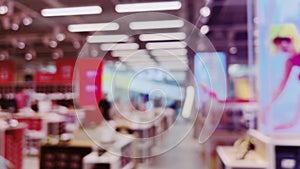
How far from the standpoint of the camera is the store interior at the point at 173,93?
87.7 inches

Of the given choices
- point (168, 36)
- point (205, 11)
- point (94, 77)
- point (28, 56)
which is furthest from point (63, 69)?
point (168, 36)

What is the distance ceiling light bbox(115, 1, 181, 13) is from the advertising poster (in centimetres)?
268

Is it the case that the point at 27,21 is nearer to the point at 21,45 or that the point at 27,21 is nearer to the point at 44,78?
the point at 44,78

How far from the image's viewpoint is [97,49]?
2527 mm

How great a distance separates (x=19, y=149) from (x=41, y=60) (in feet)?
29.4

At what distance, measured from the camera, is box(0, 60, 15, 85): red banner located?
1038 centimetres

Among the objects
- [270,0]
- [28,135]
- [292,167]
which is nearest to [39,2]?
[28,135]

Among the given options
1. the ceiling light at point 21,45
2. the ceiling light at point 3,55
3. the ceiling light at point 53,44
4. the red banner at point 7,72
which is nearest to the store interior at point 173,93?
the ceiling light at point 53,44

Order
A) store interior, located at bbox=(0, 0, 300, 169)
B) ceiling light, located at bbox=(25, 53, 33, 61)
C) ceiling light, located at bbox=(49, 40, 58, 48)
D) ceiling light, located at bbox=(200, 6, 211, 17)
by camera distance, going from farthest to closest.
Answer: ceiling light, located at bbox=(25, 53, 33, 61) < ceiling light, located at bbox=(49, 40, 58, 48) < ceiling light, located at bbox=(200, 6, 211, 17) < store interior, located at bbox=(0, 0, 300, 169)

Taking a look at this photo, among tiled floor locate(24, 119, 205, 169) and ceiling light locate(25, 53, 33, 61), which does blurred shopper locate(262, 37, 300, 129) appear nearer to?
tiled floor locate(24, 119, 205, 169)

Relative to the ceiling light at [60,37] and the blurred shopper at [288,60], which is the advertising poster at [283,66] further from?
the ceiling light at [60,37]

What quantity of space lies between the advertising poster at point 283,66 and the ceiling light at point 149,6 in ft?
8.81

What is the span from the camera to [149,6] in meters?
5.29

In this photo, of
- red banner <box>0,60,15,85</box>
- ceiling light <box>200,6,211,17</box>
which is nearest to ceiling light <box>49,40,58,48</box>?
red banner <box>0,60,15,85</box>
